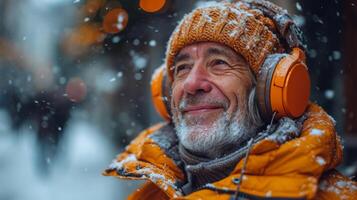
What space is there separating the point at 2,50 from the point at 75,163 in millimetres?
2391

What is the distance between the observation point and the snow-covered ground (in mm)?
6601

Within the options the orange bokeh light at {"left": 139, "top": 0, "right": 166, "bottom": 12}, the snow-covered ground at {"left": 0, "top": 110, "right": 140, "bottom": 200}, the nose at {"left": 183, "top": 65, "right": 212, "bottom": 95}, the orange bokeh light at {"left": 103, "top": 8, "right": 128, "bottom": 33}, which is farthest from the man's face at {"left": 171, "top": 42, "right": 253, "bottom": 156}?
the snow-covered ground at {"left": 0, "top": 110, "right": 140, "bottom": 200}

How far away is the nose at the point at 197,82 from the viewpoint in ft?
9.32

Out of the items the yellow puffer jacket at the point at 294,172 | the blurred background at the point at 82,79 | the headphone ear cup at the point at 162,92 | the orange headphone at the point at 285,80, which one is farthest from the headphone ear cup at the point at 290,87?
the blurred background at the point at 82,79

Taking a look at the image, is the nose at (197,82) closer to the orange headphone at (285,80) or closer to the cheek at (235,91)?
the cheek at (235,91)

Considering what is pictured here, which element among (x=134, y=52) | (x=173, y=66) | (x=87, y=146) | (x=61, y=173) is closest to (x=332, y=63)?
(x=173, y=66)

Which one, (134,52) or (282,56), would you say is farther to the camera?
(134,52)

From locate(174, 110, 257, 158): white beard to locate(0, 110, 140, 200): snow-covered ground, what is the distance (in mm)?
3743

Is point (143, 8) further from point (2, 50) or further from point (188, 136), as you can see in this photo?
Result: point (188, 136)

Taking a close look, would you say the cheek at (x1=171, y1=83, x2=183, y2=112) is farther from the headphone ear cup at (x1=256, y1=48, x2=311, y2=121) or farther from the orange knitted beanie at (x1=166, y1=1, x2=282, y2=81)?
the headphone ear cup at (x1=256, y1=48, x2=311, y2=121)

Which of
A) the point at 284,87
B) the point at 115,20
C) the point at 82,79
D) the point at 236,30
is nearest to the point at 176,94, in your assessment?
the point at 236,30

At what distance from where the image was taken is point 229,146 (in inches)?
111

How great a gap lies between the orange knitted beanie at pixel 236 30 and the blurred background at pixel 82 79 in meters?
1.17

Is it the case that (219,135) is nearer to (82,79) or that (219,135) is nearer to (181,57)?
(181,57)
